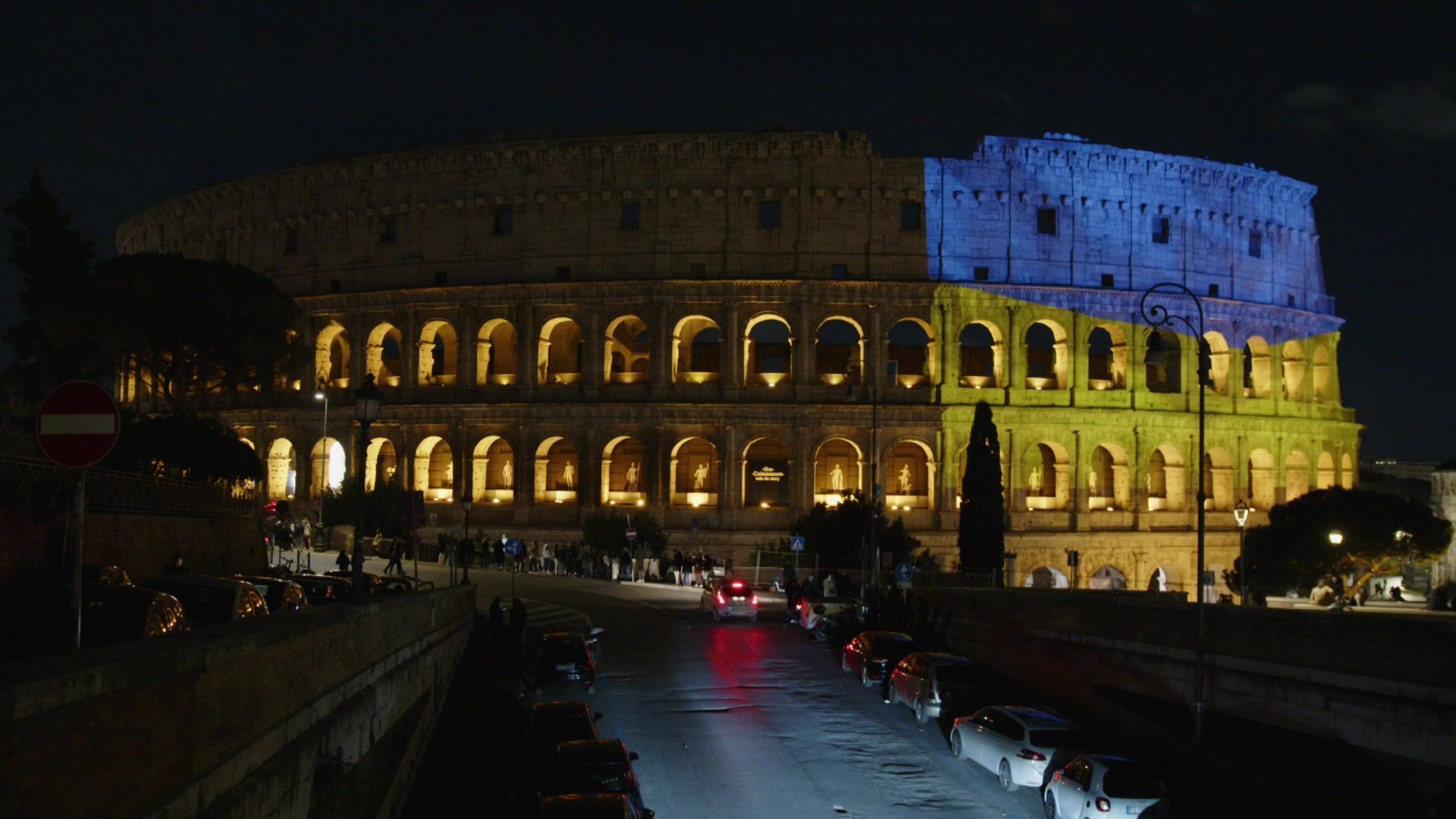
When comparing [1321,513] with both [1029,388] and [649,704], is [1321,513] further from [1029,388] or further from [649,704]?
[649,704]

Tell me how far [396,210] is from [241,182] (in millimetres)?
8978

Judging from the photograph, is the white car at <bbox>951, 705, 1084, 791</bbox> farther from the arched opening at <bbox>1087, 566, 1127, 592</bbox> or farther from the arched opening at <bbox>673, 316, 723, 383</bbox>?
the arched opening at <bbox>1087, 566, 1127, 592</bbox>

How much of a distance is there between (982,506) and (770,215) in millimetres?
17217

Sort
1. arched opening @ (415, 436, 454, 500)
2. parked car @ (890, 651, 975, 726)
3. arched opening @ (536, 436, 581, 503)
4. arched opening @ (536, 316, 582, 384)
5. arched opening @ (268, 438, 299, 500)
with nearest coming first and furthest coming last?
parked car @ (890, 651, 975, 726) → arched opening @ (536, 436, 581, 503) → arched opening @ (536, 316, 582, 384) → arched opening @ (415, 436, 454, 500) → arched opening @ (268, 438, 299, 500)

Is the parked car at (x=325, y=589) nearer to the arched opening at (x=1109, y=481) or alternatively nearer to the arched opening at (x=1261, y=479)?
the arched opening at (x=1109, y=481)

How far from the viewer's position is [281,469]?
5703 centimetres

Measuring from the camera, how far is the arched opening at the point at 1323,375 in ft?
196

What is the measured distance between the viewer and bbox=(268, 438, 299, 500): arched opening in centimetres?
5669

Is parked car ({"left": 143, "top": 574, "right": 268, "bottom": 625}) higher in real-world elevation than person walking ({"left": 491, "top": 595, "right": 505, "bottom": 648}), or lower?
higher

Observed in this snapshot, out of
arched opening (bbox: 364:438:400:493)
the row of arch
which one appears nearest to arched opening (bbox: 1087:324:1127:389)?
the row of arch

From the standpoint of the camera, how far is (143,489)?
24.5 metres

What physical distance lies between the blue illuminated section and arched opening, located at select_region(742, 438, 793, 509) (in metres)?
9.84

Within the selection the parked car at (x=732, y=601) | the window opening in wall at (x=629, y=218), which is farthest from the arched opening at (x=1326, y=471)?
the parked car at (x=732, y=601)

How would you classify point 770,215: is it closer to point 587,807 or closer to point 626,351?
point 626,351
